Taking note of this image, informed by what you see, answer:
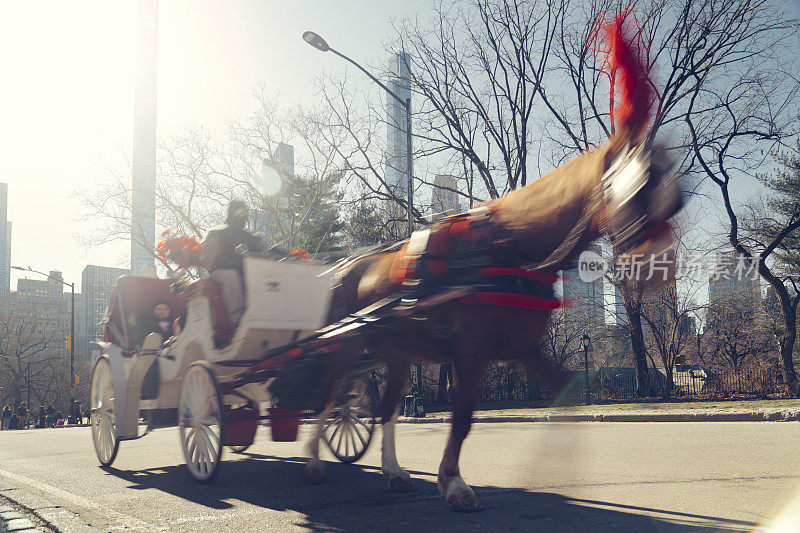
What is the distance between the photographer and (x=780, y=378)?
20203 millimetres

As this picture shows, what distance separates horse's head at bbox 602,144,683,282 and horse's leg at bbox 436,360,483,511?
3.75 ft

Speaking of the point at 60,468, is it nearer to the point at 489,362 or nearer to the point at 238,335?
the point at 238,335

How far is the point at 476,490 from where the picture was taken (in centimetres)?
498

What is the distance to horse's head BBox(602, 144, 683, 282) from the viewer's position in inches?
→ 133

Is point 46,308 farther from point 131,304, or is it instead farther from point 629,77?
point 629,77

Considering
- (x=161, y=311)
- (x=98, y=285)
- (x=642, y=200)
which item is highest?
(x=98, y=285)

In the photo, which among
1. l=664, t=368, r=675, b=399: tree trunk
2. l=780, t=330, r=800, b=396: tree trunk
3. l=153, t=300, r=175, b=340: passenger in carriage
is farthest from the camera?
l=664, t=368, r=675, b=399: tree trunk

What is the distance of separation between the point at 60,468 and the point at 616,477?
591 centimetres

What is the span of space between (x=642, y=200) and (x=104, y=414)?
20.7 feet

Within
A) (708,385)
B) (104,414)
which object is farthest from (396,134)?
(104,414)

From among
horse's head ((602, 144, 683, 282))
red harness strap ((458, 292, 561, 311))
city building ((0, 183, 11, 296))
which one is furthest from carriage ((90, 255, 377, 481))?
city building ((0, 183, 11, 296))

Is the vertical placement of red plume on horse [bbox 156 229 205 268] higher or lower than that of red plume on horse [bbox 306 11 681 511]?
higher

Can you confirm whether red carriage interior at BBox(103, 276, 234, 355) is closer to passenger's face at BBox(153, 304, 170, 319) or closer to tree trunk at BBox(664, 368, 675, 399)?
passenger's face at BBox(153, 304, 170, 319)

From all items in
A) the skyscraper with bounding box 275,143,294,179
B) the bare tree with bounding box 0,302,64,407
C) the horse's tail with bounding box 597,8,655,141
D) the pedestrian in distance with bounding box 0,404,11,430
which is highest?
the skyscraper with bounding box 275,143,294,179
